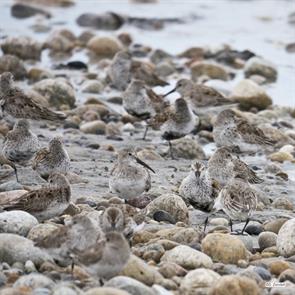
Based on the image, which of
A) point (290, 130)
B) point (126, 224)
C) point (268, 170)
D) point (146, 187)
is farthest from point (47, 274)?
point (290, 130)

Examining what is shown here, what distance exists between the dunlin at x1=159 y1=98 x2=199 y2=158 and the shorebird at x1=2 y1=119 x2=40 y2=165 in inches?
134

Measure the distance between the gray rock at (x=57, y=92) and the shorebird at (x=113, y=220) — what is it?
8.93 m

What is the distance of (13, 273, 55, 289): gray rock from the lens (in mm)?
7391

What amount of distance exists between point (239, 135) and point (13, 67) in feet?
23.4

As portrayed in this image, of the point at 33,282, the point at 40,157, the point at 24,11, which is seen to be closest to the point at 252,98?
the point at 40,157

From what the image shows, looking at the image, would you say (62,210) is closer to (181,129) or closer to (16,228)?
(16,228)

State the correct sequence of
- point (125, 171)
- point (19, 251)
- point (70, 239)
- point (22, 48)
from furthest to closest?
point (22, 48) → point (125, 171) → point (19, 251) → point (70, 239)

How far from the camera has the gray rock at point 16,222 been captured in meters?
9.00

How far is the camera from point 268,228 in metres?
10.4

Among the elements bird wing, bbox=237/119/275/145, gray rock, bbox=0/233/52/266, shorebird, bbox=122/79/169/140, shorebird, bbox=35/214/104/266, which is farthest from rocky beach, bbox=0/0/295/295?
bird wing, bbox=237/119/275/145

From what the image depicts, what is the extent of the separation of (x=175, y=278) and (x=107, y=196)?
3.53m

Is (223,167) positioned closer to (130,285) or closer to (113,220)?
(113,220)

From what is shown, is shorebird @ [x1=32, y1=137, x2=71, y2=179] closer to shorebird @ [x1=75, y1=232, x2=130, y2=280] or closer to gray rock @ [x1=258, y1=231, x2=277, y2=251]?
gray rock @ [x1=258, y1=231, x2=277, y2=251]

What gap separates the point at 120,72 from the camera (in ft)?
64.1
